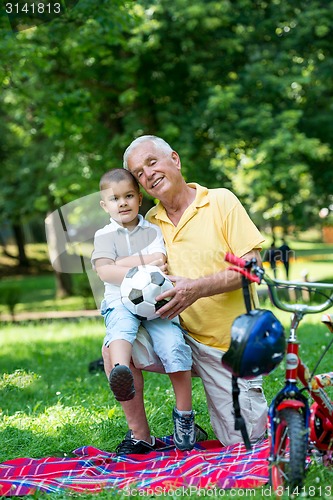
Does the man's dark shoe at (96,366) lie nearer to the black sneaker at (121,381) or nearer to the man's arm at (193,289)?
the man's arm at (193,289)

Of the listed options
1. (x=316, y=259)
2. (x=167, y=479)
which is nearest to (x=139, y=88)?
(x=167, y=479)

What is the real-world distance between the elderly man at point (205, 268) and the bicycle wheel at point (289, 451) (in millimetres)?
887

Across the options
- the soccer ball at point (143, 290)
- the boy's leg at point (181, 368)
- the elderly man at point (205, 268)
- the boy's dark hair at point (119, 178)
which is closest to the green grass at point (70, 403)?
the elderly man at point (205, 268)

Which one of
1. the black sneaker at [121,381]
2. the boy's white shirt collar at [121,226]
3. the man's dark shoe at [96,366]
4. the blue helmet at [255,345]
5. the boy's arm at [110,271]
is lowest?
the man's dark shoe at [96,366]

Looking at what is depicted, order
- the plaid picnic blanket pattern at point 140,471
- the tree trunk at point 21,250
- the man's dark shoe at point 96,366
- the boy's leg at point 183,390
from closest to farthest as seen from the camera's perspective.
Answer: the plaid picnic blanket pattern at point 140,471, the boy's leg at point 183,390, the man's dark shoe at point 96,366, the tree trunk at point 21,250

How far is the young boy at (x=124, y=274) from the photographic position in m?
3.63

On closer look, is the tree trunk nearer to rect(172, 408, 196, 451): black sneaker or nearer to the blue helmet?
rect(172, 408, 196, 451): black sneaker

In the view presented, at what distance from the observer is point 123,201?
12.7 feet

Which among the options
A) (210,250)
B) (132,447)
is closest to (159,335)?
(210,250)

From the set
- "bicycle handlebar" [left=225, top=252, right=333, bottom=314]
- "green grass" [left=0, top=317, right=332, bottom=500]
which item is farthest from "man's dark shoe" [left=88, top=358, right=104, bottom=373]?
"bicycle handlebar" [left=225, top=252, right=333, bottom=314]

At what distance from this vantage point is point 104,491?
310 cm

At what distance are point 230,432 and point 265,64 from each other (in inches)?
359

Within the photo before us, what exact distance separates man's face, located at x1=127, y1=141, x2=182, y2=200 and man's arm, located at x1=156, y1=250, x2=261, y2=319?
1.84ft

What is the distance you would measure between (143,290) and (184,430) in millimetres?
800
